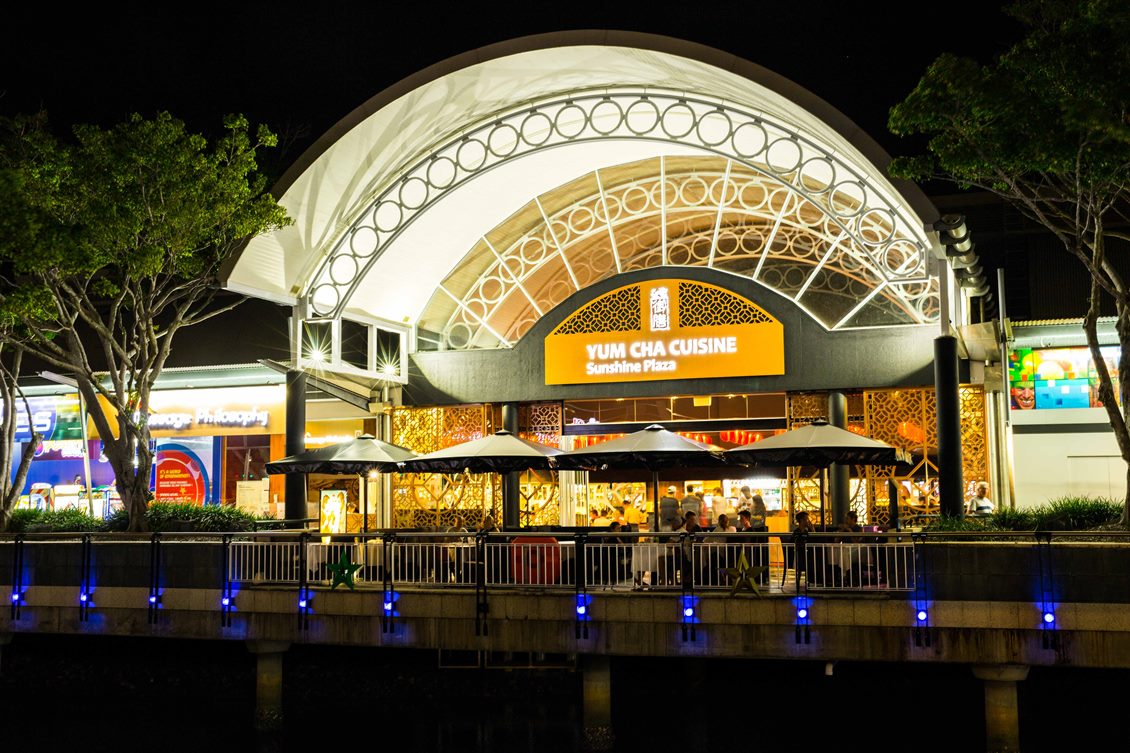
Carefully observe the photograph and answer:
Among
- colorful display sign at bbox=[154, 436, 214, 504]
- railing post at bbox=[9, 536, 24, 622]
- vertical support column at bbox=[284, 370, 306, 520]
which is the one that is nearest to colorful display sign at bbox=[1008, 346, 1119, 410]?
vertical support column at bbox=[284, 370, 306, 520]

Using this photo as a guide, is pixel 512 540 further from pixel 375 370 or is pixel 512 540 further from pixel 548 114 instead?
pixel 548 114

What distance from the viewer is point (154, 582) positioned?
62.5ft

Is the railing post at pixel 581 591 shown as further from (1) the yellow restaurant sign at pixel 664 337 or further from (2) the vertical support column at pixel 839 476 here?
(2) the vertical support column at pixel 839 476

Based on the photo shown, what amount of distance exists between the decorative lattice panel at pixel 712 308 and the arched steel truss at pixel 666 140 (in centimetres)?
198

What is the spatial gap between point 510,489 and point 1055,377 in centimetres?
1285

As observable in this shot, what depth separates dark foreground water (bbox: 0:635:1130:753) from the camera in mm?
17406

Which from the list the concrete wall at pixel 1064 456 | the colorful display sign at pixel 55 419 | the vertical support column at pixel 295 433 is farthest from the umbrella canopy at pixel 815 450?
the colorful display sign at pixel 55 419

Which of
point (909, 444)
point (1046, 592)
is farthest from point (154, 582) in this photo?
point (909, 444)

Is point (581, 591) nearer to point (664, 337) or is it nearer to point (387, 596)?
point (387, 596)

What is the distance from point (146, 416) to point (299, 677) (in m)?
6.51

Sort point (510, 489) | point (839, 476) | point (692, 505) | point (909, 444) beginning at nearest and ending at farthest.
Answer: point (692, 505) → point (839, 476) → point (909, 444) → point (510, 489)

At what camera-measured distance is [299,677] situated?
2069cm

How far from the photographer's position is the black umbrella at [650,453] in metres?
18.9

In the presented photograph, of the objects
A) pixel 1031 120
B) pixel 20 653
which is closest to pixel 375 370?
pixel 20 653
